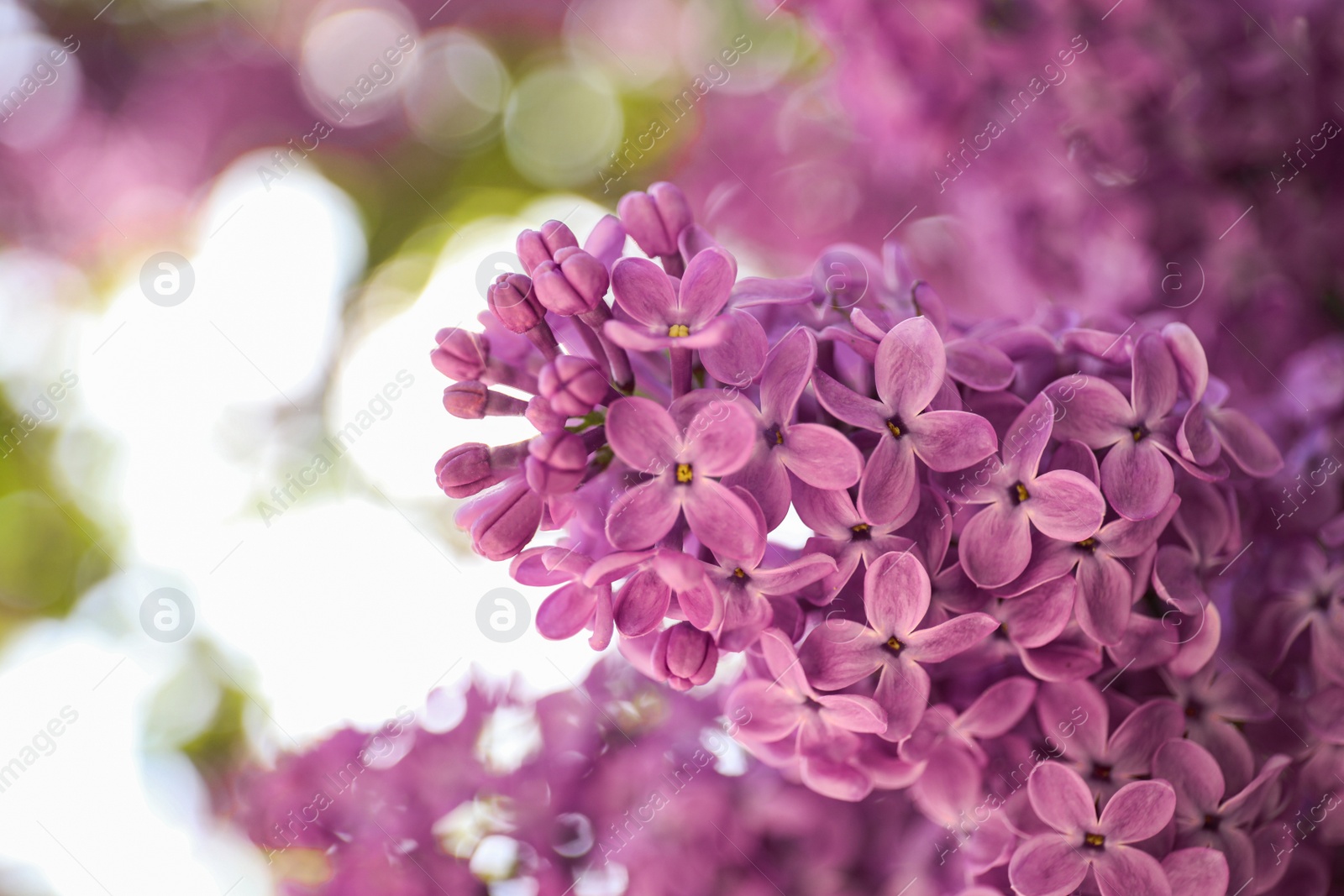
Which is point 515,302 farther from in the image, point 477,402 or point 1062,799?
point 1062,799

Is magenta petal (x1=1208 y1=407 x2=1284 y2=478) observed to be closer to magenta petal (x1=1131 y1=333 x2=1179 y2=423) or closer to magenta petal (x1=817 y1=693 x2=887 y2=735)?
magenta petal (x1=1131 y1=333 x2=1179 y2=423)

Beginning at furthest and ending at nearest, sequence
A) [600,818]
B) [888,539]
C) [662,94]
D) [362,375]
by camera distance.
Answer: [662,94] → [362,375] → [600,818] → [888,539]

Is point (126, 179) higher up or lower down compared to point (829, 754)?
higher up

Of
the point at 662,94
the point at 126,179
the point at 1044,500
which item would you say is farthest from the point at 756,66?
the point at 1044,500

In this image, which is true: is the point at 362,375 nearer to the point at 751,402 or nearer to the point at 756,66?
the point at 756,66

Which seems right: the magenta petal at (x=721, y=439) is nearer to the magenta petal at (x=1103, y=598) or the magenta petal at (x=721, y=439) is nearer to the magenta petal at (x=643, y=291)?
the magenta petal at (x=643, y=291)

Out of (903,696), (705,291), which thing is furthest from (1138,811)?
(705,291)
